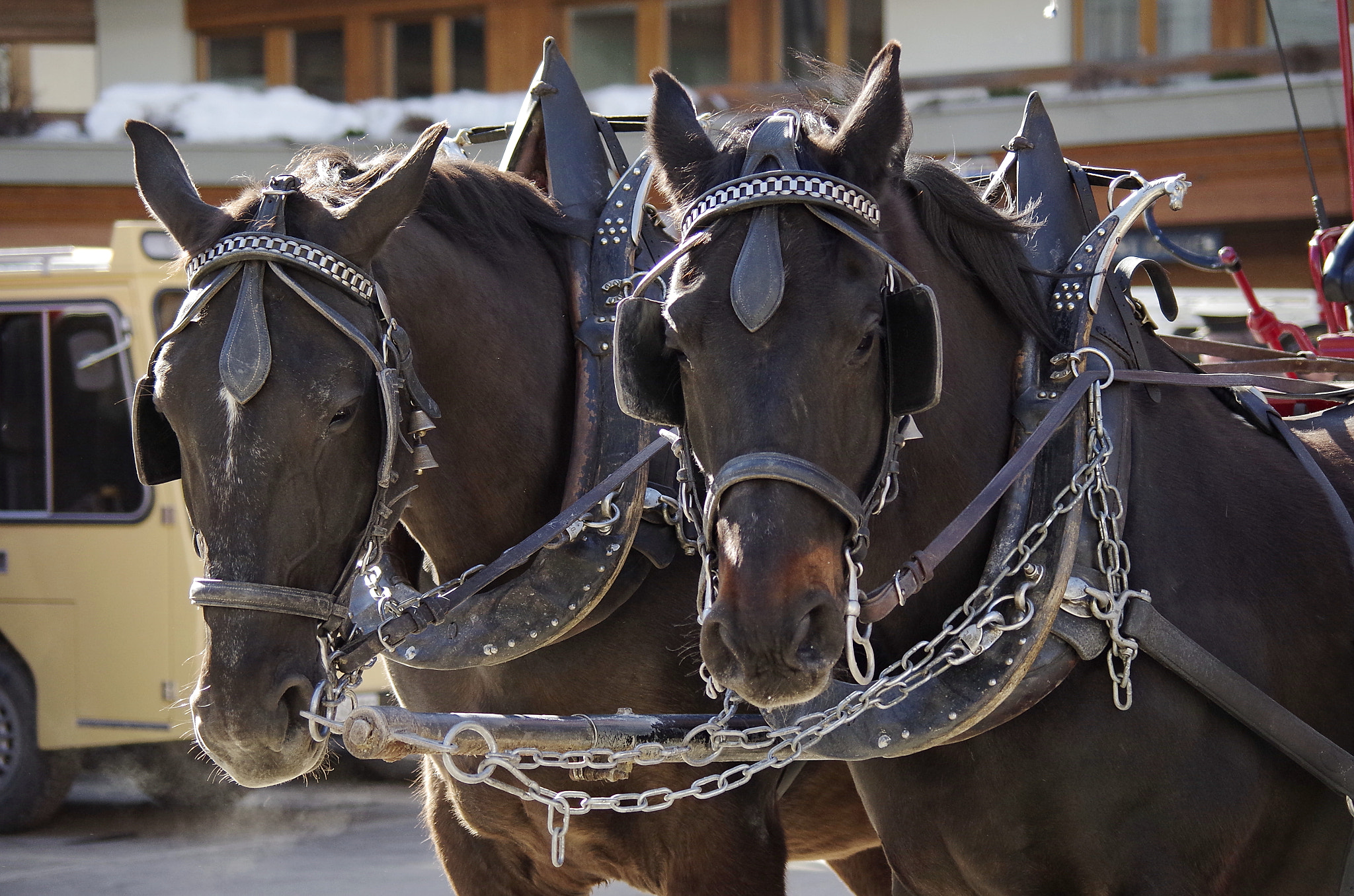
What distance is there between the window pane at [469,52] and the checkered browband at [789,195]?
509 inches

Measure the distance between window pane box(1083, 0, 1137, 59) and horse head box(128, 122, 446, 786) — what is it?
1147cm

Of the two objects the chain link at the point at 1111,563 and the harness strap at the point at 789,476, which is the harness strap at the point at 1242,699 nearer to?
the chain link at the point at 1111,563

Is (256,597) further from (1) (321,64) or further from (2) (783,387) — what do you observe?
(1) (321,64)

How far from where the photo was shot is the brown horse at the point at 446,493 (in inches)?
73.4

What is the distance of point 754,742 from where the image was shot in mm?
2105

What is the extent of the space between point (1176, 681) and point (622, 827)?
1007mm

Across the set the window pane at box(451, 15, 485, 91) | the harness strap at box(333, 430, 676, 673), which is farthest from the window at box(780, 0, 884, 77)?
the harness strap at box(333, 430, 676, 673)

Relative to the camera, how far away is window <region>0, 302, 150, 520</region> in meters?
5.69

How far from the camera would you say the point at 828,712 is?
196 cm

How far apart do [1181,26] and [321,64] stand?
8652 mm

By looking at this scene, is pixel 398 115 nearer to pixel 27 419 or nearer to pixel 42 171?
pixel 42 171

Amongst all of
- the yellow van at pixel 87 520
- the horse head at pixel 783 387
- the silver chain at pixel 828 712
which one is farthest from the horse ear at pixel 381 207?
the yellow van at pixel 87 520

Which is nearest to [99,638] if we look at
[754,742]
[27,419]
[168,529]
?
[168,529]

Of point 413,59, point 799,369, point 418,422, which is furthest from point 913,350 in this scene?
point 413,59
